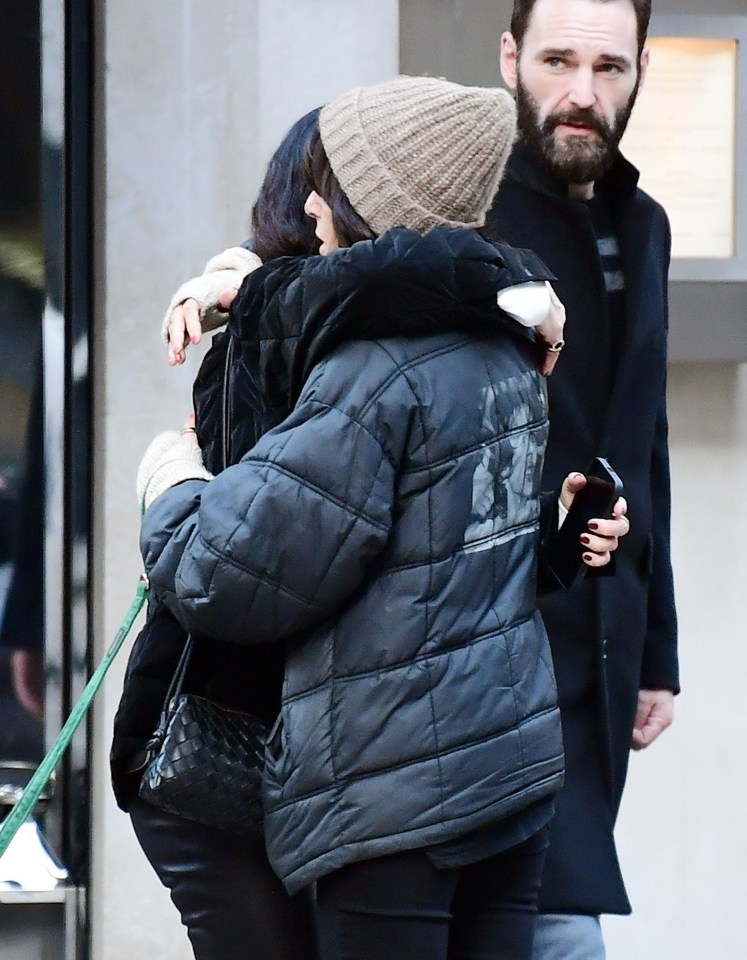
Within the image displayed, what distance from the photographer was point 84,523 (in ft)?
13.7

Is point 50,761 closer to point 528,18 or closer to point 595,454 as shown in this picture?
point 595,454

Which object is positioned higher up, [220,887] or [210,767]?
[210,767]

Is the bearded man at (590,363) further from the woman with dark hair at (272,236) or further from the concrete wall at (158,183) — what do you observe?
the concrete wall at (158,183)

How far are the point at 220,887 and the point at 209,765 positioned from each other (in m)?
0.26

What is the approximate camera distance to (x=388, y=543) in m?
2.23

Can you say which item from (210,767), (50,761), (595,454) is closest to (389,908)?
(210,767)

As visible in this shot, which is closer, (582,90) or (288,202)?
(288,202)

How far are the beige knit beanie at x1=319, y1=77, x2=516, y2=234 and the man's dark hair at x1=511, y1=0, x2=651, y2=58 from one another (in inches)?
32.1

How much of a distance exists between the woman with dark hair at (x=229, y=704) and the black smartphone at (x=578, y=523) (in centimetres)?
47

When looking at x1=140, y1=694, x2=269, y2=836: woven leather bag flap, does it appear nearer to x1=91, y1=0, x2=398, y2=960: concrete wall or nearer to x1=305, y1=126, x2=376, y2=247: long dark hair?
x1=305, y1=126, x2=376, y2=247: long dark hair

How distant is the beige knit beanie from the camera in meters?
2.30

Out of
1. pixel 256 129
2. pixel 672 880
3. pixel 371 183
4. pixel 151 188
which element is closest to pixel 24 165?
pixel 151 188

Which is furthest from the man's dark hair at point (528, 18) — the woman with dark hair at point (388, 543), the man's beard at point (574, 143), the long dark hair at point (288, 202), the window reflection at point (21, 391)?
the window reflection at point (21, 391)

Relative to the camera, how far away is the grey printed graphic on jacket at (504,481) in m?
2.27
